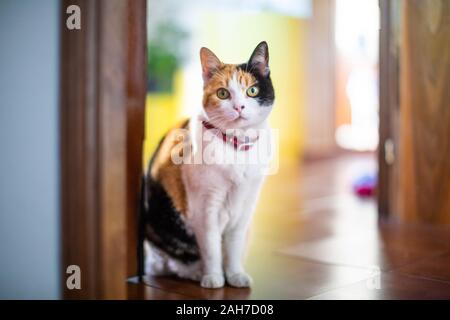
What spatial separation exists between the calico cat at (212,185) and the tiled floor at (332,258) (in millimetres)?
Result: 51

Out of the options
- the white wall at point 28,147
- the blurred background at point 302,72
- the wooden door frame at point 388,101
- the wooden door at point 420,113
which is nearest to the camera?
the white wall at point 28,147

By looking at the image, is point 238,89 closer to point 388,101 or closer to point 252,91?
point 252,91

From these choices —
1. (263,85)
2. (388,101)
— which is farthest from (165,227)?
(388,101)

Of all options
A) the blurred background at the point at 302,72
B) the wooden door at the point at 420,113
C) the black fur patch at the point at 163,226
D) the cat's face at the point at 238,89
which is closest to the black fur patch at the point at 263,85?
the cat's face at the point at 238,89

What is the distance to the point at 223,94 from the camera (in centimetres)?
105

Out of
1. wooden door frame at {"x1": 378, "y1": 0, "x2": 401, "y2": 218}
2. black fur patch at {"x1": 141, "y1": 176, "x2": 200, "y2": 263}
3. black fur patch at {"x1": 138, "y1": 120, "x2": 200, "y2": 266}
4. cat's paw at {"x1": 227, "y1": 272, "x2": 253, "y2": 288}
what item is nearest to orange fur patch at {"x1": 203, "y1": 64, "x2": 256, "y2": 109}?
black fur patch at {"x1": 138, "y1": 120, "x2": 200, "y2": 266}

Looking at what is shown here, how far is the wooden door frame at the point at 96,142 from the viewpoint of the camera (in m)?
0.98

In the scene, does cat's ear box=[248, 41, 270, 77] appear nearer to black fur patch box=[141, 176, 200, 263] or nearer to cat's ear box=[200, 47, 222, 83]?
cat's ear box=[200, 47, 222, 83]

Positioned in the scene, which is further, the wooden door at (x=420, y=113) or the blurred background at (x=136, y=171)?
the wooden door at (x=420, y=113)

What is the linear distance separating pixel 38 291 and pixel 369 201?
1.57 m

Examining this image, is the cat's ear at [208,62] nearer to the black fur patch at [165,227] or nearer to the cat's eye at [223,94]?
the cat's eye at [223,94]

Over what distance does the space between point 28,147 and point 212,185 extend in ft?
1.11

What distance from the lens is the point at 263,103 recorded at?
3.44 feet
